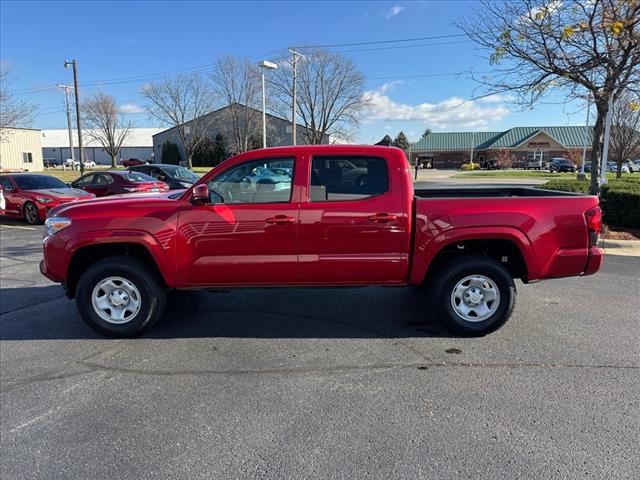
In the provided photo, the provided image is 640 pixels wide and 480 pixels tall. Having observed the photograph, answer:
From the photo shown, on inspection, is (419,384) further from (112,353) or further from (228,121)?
(228,121)

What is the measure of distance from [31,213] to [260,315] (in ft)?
36.2

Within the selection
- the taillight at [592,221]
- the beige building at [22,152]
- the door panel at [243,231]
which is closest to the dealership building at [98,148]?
the beige building at [22,152]

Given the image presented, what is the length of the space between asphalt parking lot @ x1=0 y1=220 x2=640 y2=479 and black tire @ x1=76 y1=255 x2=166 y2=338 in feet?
0.47

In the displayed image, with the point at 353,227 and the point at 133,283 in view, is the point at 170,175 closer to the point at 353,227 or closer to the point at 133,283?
the point at 133,283

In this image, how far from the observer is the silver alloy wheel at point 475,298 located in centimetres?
463

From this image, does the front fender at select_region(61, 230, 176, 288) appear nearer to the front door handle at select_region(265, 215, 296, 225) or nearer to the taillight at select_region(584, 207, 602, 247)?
the front door handle at select_region(265, 215, 296, 225)

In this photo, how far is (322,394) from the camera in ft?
11.7

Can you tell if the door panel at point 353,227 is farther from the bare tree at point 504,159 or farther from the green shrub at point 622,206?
the bare tree at point 504,159

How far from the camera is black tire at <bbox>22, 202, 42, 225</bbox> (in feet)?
43.2

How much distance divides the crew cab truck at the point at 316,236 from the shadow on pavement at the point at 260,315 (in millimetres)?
513

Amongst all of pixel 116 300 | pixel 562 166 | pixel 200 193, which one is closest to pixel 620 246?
pixel 200 193

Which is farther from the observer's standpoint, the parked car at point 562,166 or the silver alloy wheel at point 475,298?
the parked car at point 562,166

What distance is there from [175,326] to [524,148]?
79157 millimetres

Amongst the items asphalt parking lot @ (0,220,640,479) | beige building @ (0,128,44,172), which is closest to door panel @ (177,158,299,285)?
asphalt parking lot @ (0,220,640,479)
